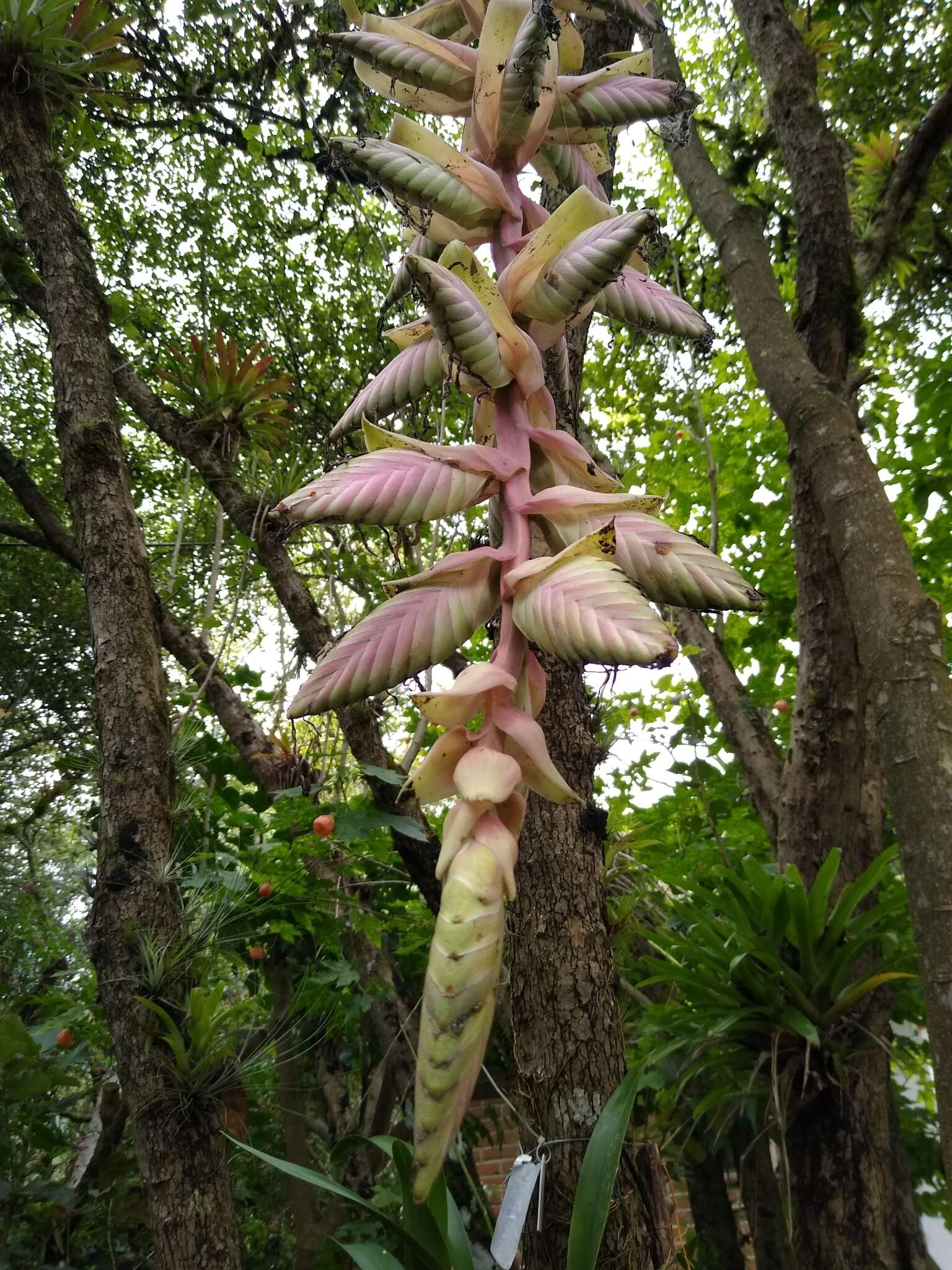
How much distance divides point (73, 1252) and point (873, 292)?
4.75 metres

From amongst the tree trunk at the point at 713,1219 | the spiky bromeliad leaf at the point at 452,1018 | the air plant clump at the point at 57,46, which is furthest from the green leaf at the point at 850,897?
the air plant clump at the point at 57,46

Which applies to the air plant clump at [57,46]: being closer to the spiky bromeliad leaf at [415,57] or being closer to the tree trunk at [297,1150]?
the spiky bromeliad leaf at [415,57]

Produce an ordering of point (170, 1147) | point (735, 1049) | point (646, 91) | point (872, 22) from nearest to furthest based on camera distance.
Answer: point (646, 91)
point (170, 1147)
point (735, 1049)
point (872, 22)

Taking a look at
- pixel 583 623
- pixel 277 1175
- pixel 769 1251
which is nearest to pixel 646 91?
pixel 583 623

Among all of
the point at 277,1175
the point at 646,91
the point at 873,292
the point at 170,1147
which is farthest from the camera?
the point at 277,1175

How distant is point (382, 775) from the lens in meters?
1.90

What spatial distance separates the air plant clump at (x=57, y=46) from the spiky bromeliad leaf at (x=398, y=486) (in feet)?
7.91

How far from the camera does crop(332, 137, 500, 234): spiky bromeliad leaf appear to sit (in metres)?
0.40

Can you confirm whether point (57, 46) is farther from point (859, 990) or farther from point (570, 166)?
point (859, 990)

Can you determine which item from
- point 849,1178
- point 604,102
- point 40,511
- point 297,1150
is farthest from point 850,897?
point 40,511

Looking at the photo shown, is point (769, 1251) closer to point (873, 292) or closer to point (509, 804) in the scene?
point (509, 804)

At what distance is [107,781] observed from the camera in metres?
1.64

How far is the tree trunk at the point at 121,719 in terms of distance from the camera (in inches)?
54.3

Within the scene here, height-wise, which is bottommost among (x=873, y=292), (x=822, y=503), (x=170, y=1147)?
(x=170, y=1147)
